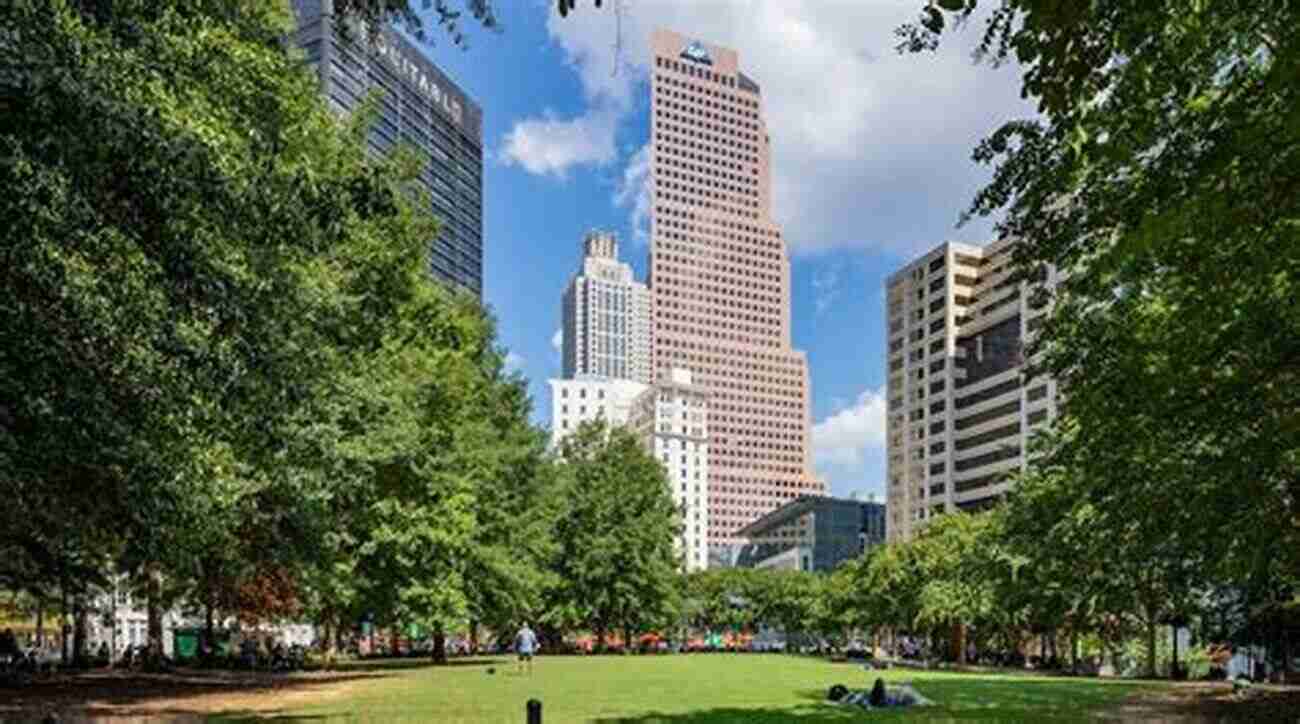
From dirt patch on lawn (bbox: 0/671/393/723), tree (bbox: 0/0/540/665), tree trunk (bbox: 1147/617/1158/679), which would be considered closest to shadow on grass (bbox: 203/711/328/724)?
dirt patch on lawn (bbox: 0/671/393/723)

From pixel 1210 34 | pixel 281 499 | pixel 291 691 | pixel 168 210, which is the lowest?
pixel 291 691

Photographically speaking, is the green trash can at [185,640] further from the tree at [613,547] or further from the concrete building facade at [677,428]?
the concrete building facade at [677,428]

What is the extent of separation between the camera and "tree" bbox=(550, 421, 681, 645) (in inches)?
3120

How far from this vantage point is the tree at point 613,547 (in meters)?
79.2

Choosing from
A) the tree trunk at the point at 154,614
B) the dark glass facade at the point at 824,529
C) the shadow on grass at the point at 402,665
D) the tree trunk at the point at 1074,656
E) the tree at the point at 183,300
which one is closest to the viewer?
the tree at the point at 183,300

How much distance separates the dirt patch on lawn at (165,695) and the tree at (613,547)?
3879 cm

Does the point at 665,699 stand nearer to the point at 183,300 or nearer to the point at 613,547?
the point at 183,300

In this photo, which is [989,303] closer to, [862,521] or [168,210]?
[862,521]

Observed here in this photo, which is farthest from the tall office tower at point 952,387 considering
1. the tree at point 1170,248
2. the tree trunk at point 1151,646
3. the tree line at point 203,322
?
the tree at point 1170,248

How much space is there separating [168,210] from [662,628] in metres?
78.0

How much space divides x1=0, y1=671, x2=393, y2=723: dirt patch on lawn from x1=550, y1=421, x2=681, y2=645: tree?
127ft

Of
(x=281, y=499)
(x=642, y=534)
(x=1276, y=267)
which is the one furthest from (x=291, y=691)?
(x=642, y=534)

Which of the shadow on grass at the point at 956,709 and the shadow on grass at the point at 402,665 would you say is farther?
the shadow on grass at the point at 402,665

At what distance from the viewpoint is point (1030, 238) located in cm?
1515
